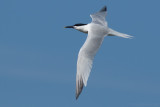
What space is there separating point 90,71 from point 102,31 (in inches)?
97.2

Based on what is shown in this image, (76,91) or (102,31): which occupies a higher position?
(102,31)

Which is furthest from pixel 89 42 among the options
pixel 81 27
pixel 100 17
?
pixel 100 17

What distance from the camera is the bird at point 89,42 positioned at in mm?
13984

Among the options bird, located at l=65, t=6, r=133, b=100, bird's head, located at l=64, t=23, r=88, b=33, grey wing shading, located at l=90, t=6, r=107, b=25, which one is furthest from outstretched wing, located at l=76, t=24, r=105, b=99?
grey wing shading, located at l=90, t=6, r=107, b=25

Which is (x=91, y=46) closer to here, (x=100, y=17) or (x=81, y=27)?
(x=81, y=27)

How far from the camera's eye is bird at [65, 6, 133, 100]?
551 inches

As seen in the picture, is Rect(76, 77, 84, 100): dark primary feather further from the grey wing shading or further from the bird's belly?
the grey wing shading

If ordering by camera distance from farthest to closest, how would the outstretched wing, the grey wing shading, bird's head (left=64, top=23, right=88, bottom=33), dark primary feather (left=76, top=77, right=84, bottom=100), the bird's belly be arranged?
1. the grey wing shading
2. bird's head (left=64, top=23, right=88, bottom=33)
3. the bird's belly
4. the outstretched wing
5. dark primary feather (left=76, top=77, right=84, bottom=100)

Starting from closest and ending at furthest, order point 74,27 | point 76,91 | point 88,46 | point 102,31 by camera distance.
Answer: point 76,91
point 88,46
point 102,31
point 74,27

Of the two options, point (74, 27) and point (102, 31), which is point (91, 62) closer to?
point (102, 31)

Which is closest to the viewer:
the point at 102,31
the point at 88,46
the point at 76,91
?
the point at 76,91

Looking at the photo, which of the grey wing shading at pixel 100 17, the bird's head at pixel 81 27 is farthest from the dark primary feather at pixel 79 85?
the grey wing shading at pixel 100 17

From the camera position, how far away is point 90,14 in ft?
60.5

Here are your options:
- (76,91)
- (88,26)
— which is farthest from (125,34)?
(76,91)
